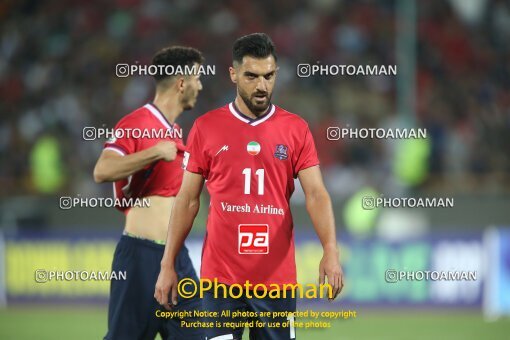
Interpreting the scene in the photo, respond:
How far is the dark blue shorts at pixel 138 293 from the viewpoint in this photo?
20.5 feet

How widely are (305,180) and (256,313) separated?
74 cm

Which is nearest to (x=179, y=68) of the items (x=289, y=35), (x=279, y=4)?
(x=289, y=35)

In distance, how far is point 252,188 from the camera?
5219mm

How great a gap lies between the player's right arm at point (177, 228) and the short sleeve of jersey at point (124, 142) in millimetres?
995

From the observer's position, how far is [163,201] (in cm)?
632

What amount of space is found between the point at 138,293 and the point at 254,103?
5.55ft
